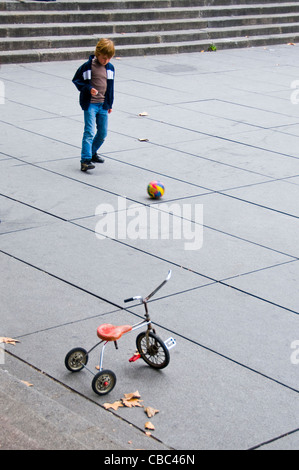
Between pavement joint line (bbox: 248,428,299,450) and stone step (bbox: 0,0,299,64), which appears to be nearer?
pavement joint line (bbox: 248,428,299,450)

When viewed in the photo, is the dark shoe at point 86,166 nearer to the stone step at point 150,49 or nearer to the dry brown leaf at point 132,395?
→ the dry brown leaf at point 132,395

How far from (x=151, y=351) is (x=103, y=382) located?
52 cm

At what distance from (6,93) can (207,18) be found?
878 cm

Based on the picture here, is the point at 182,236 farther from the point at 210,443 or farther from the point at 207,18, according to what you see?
the point at 207,18

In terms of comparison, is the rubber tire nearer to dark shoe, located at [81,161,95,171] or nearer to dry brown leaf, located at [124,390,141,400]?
dry brown leaf, located at [124,390,141,400]

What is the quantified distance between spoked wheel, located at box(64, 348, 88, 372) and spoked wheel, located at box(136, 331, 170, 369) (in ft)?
1.32

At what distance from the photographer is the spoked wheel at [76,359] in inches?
195

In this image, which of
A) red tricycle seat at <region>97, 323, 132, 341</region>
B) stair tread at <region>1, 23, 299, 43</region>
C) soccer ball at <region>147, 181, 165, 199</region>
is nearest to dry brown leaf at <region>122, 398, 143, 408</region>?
red tricycle seat at <region>97, 323, 132, 341</region>

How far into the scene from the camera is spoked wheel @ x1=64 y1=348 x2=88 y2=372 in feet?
16.3

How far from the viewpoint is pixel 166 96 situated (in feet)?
45.8

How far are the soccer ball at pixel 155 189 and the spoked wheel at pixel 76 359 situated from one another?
12.2 feet

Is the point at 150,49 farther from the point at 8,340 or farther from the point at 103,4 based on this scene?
the point at 8,340

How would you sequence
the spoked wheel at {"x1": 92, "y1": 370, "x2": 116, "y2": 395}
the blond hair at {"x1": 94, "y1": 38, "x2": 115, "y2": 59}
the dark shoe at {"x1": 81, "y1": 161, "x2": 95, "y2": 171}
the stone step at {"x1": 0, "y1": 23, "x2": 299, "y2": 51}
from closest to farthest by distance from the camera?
the spoked wheel at {"x1": 92, "y1": 370, "x2": 116, "y2": 395} → the blond hair at {"x1": 94, "y1": 38, "x2": 115, "y2": 59} → the dark shoe at {"x1": 81, "y1": 161, "x2": 95, "y2": 171} → the stone step at {"x1": 0, "y1": 23, "x2": 299, "y2": 51}
